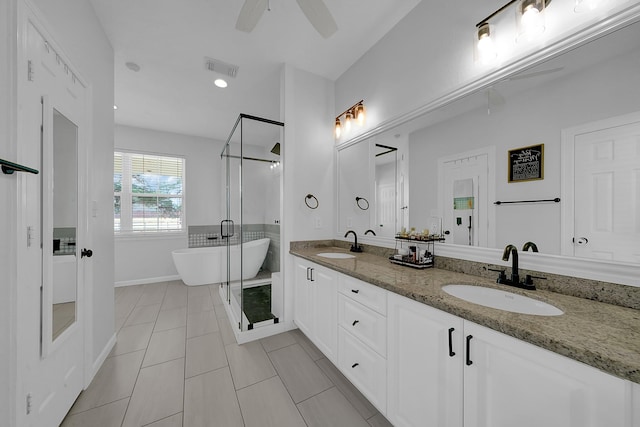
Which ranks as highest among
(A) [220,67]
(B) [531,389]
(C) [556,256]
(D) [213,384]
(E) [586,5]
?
(A) [220,67]

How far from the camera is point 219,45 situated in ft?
7.18

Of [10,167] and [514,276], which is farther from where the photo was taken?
[514,276]

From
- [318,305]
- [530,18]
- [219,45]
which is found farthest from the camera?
[219,45]

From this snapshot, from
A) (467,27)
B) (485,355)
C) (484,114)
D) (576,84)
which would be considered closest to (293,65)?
(467,27)

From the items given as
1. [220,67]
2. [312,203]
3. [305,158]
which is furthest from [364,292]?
[220,67]

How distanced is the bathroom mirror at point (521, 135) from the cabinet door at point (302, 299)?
109cm

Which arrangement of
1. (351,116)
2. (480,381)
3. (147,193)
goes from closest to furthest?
(480,381)
(351,116)
(147,193)

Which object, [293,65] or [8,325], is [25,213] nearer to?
[8,325]

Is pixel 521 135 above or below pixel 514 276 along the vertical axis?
above

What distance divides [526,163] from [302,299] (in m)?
1.99

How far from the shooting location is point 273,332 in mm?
2398

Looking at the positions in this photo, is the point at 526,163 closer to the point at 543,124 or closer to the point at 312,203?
the point at 543,124

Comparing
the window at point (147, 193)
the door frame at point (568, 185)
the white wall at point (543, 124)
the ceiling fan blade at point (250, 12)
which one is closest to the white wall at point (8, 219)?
the ceiling fan blade at point (250, 12)

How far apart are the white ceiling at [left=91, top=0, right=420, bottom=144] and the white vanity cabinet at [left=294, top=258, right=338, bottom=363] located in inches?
81.9
